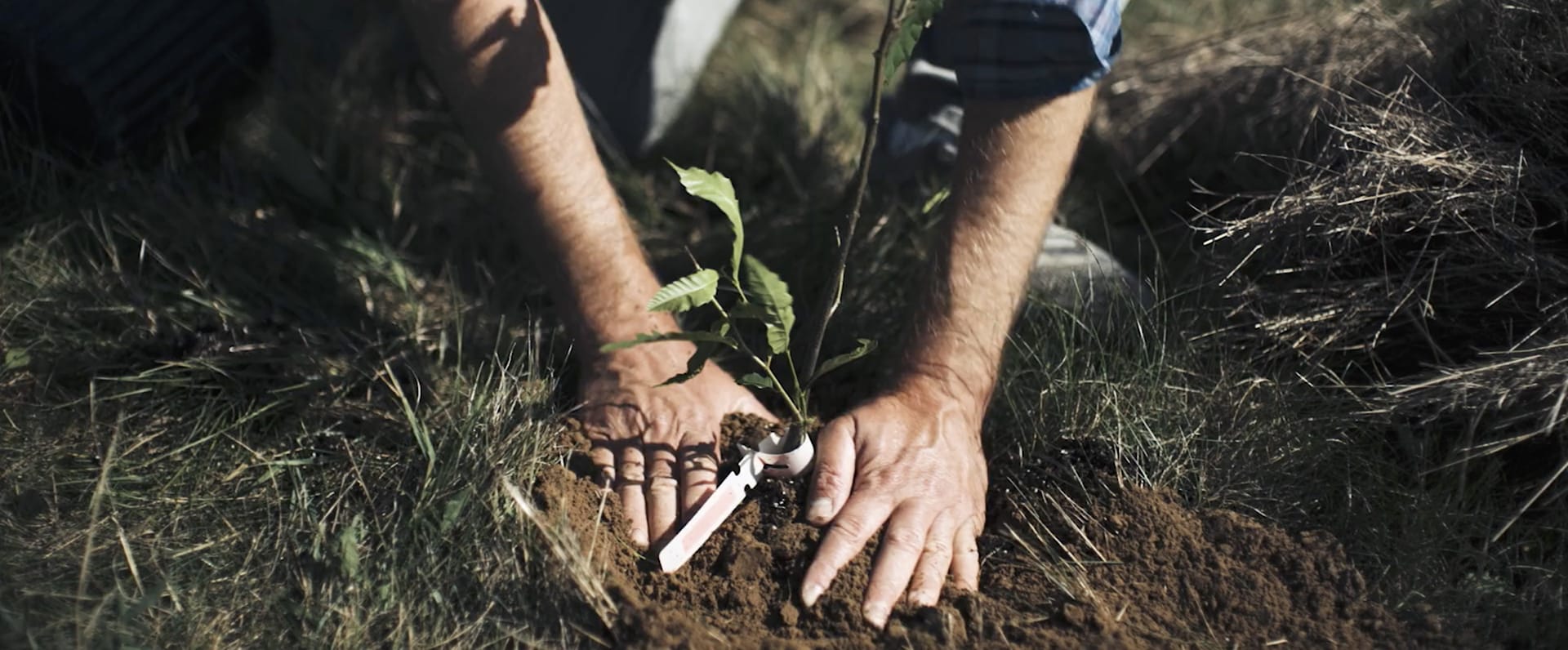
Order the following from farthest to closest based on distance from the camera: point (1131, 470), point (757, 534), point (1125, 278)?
point (1125, 278)
point (1131, 470)
point (757, 534)

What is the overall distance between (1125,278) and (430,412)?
45.2 inches

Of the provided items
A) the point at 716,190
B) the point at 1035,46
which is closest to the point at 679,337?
the point at 716,190

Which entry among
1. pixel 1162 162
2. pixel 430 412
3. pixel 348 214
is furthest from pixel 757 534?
pixel 1162 162

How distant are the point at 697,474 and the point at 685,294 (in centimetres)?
32

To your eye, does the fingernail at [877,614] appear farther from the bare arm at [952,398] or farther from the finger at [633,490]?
the finger at [633,490]

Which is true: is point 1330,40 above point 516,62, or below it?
below

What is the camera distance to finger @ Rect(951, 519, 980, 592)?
1662mm

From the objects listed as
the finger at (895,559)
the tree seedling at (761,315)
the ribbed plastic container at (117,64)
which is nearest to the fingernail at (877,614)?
the finger at (895,559)

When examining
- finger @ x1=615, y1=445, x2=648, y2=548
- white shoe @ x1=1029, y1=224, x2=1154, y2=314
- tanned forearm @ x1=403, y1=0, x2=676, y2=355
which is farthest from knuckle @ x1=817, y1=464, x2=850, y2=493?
white shoe @ x1=1029, y1=224, x2=1154, y2=314

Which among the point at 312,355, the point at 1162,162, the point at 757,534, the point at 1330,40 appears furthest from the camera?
the point at 1162,162

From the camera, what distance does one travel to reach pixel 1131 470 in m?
1.80

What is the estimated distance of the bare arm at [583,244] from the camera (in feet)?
5.84

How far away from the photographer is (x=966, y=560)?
1.68 m

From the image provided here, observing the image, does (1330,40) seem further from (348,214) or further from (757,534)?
(348,214)
